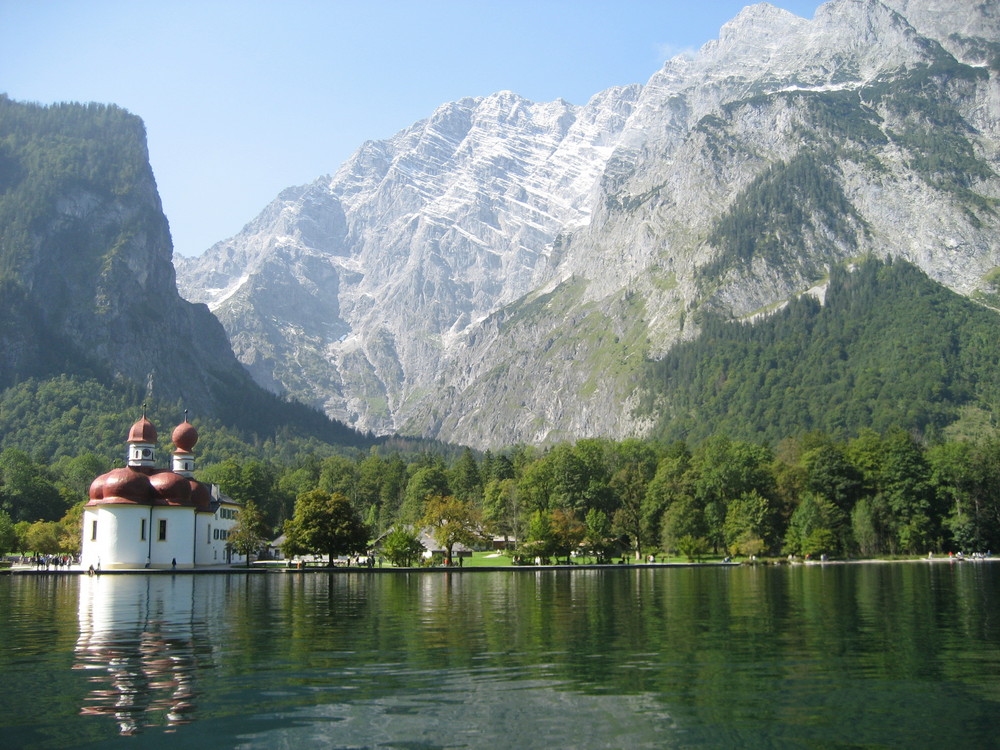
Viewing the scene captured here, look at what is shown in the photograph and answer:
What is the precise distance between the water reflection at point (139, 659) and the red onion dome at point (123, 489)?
49155mm

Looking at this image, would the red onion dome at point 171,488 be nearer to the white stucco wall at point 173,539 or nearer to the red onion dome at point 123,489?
the red onion dome at point 123,489

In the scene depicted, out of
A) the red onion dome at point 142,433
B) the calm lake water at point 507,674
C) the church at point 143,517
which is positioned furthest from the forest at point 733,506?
the calm lake water at point 507,674

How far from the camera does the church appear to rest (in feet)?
363

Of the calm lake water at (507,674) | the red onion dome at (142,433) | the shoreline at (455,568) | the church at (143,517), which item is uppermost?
the red onion dome at (142,433)

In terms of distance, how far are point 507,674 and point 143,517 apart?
305 ft

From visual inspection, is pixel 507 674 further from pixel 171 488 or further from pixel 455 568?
pixel 171 488

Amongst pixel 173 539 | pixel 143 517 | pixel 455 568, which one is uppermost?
pixel 143 517

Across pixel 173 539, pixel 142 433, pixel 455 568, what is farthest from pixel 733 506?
pixel 142 433

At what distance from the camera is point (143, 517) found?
111938 mm

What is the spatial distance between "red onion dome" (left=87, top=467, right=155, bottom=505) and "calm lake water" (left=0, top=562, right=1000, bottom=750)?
5462 centimetres

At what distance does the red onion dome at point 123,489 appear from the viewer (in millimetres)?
112062

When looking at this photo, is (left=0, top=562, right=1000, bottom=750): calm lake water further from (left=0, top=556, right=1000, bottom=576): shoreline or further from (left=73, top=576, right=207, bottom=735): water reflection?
(left=0, top=556, right=1000, bottom=576): shoreline

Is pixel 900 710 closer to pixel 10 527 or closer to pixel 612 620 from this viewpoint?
pixel 612 620

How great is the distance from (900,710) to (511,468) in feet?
518
